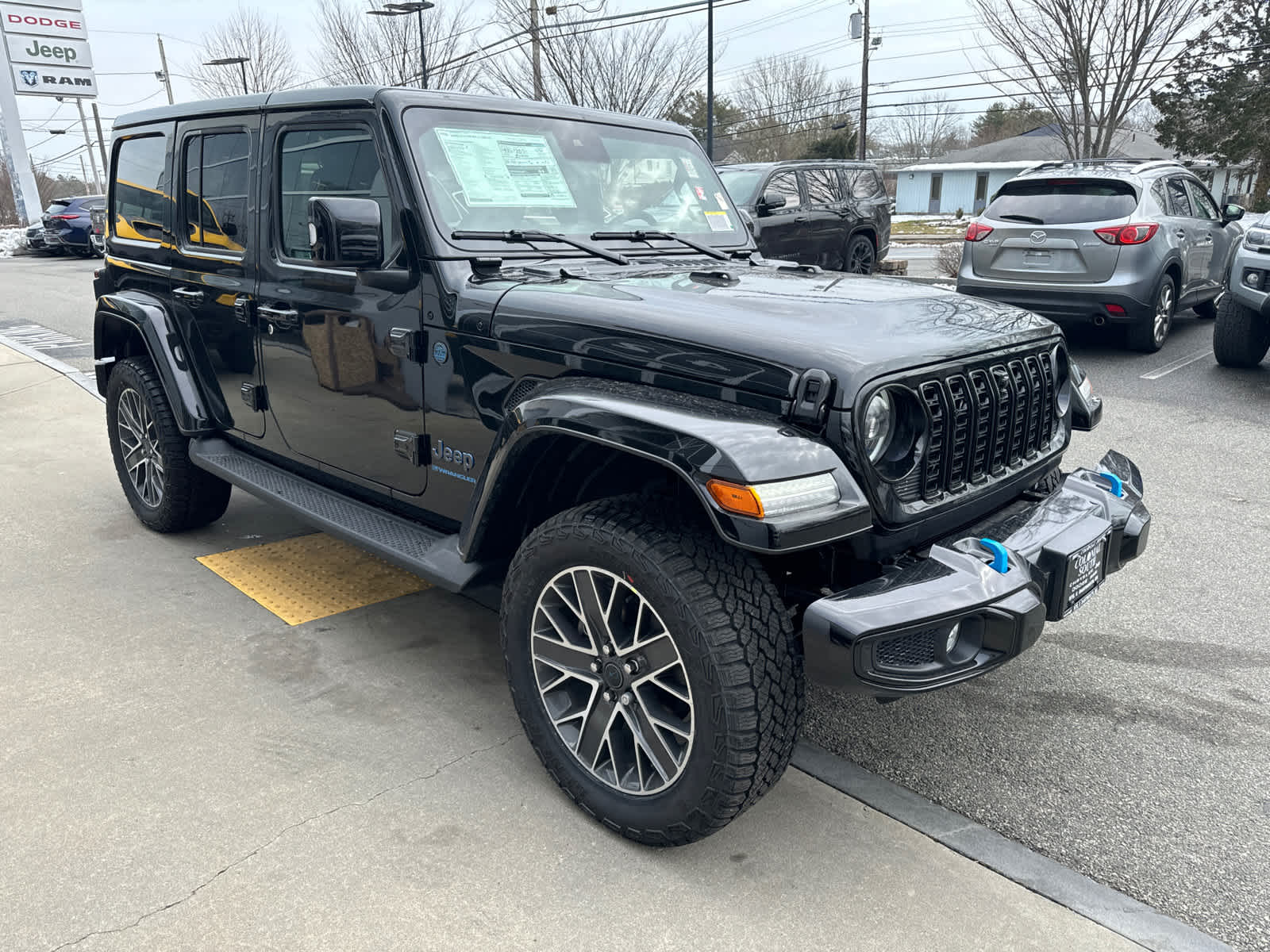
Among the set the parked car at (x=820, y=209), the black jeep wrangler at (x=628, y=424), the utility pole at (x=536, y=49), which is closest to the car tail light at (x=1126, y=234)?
the parked car at (x=820, y=209)

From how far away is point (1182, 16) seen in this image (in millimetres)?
16094

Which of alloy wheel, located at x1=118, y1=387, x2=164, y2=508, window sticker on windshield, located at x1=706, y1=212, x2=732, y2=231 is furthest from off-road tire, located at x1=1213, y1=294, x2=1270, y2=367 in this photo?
alloy wheel, located at x1=118, y1=387, x2=164, y2=508

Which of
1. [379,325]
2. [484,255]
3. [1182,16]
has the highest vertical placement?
[1182,16]

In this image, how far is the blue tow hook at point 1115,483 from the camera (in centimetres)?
289

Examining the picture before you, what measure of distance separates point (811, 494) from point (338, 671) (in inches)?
79.9

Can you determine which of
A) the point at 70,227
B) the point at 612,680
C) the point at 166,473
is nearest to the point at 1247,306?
the point at 612,680

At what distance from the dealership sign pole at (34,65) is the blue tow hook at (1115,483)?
33309 mm

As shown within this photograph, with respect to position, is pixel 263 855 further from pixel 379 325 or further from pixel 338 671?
pixel 379 325

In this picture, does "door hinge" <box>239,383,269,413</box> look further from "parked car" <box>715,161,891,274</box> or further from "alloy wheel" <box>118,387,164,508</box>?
"parked car" <box>715,161,891,274</box>

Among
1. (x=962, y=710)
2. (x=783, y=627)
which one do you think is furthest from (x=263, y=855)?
(x=962, y=710)

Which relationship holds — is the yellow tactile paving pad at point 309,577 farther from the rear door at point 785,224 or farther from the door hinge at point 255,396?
the rear door at point 785,224

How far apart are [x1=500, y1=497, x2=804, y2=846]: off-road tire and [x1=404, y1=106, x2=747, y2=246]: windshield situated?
123cm

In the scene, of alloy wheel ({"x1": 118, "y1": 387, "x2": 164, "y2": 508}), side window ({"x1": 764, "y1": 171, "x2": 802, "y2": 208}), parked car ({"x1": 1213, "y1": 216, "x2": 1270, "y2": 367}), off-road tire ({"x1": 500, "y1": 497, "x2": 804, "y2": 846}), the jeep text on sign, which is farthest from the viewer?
the jeep text on sign

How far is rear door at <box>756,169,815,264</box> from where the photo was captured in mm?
11117
